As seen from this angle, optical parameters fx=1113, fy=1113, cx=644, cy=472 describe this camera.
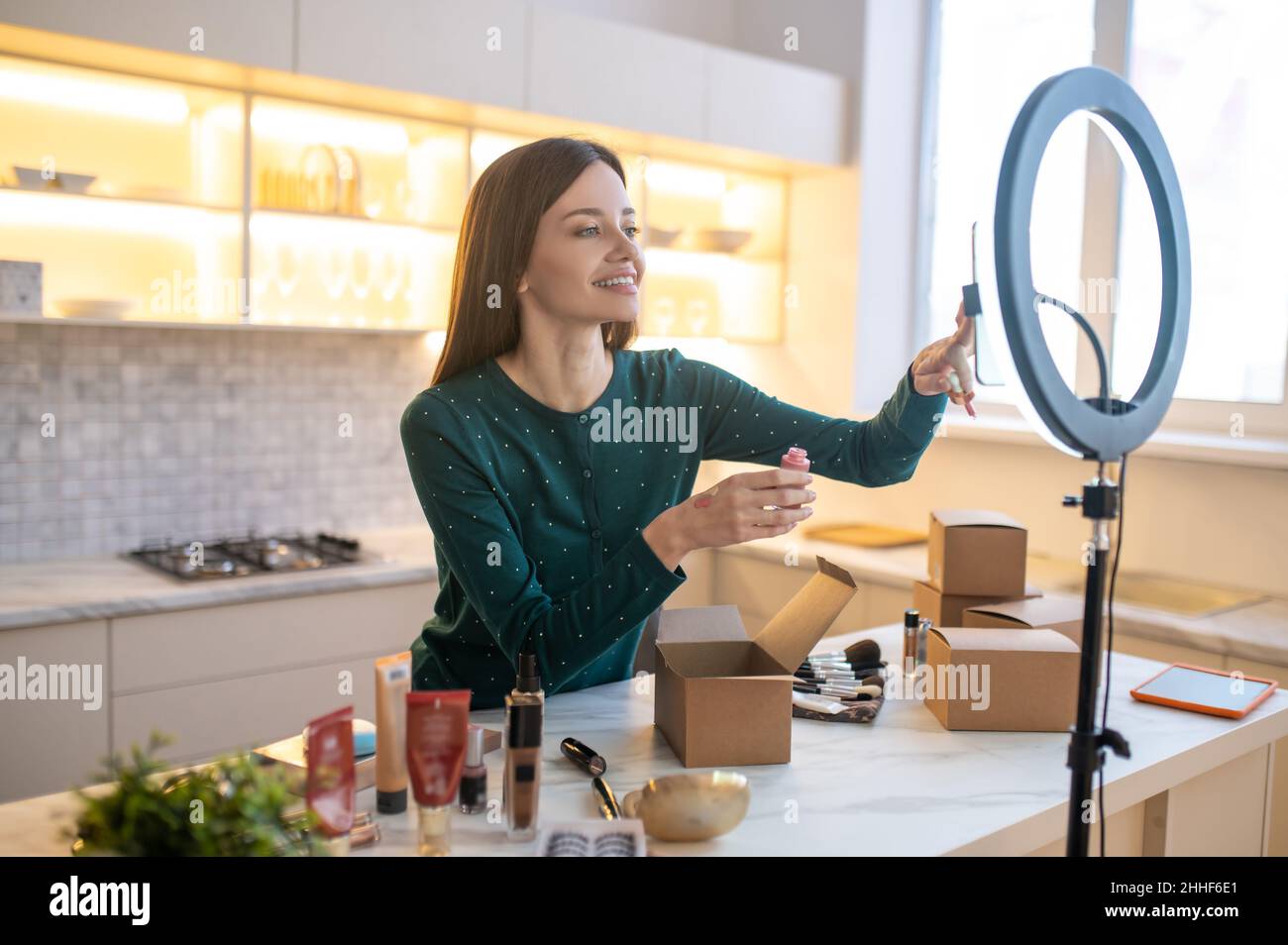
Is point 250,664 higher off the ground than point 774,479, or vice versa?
point 774,479

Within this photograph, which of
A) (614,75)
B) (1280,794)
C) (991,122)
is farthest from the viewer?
(991,122)

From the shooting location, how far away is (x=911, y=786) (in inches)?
52.6

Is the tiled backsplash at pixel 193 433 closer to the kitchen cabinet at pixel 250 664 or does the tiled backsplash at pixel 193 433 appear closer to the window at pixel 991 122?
the kitchen cabinet at pixel 250 664

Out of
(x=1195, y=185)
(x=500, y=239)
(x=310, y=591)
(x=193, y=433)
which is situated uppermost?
(x=1195, y=185)

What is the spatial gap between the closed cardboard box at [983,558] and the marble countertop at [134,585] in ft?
5.23

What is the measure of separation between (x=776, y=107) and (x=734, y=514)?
2.66 m

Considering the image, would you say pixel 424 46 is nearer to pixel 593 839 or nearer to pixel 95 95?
pixel 95 95

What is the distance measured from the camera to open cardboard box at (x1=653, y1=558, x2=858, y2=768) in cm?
136

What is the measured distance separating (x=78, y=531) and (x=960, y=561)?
7.75 feet

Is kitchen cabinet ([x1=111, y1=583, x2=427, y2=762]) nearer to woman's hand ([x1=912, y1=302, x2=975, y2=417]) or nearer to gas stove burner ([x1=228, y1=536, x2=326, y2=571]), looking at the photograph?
gas stove burner ([x1=228, y1=536, x2=326, y2=571])

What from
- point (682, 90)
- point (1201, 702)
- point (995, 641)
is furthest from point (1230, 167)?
point (995, 641)

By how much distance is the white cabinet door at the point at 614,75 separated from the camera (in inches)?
123
